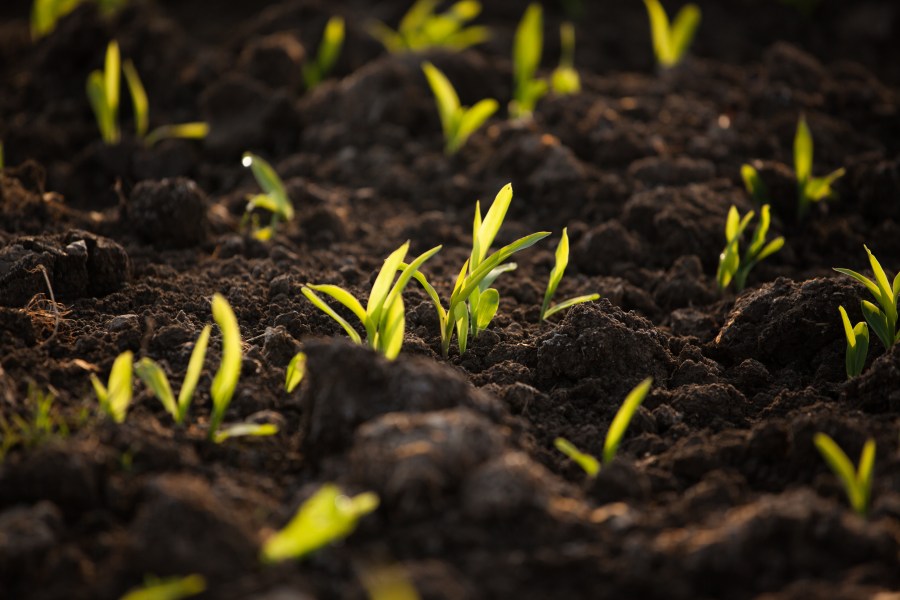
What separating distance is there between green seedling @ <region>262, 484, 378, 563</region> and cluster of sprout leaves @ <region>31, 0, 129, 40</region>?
13.8 ft

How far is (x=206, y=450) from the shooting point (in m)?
2.34

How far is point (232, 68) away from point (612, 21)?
8.06 ft

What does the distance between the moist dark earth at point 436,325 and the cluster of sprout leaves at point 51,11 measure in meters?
0.13

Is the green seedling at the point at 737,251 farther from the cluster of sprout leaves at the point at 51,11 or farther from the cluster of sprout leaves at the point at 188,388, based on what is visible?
the cluster of sprout leaves at the point at 51,11

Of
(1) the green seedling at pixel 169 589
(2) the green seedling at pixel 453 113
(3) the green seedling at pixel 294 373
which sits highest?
(2) the green seedling at pixel 453 113

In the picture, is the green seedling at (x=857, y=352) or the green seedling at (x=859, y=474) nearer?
the green seedling at (x=859, y=474)

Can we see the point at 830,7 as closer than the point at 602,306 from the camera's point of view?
No

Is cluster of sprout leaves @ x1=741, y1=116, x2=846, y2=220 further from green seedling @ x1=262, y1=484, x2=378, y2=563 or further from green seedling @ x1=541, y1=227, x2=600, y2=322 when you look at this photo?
green seedling @ x1=262, y1=484, x2=378, y2=563

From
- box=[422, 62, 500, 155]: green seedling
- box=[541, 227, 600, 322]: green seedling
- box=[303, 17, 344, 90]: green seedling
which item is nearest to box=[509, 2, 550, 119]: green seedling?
box=[422, 62, 500, 155]: green seedling

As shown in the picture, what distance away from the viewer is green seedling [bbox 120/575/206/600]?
5.83 ft

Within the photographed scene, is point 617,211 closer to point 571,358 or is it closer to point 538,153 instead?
point 538,153

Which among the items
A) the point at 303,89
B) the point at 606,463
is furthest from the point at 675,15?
the point at 606,463

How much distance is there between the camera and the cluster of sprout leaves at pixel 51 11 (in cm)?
518

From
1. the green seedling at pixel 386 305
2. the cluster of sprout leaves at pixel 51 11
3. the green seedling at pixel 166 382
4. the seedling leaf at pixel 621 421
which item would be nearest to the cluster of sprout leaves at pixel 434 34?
the cluster of sprout leaves at pixel 51 11
